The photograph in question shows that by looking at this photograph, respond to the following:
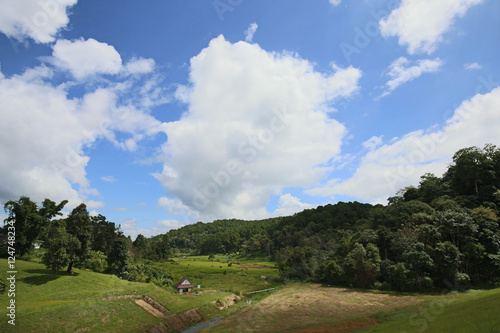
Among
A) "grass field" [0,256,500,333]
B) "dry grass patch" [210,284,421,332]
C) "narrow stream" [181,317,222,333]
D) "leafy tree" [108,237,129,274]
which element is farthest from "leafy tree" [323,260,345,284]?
"leafy tree" [108,237,129,274]

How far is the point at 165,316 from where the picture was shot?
102 feet

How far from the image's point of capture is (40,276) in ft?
108

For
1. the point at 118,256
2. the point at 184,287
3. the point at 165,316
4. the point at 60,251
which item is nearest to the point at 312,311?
the point at 165,316

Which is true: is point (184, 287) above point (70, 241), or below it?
below

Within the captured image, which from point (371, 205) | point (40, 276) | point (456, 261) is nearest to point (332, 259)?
point (456, 261)

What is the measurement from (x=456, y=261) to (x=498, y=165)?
A: 2792 cm

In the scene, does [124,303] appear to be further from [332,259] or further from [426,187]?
[426,187]

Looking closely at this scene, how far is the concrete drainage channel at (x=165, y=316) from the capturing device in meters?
28.4

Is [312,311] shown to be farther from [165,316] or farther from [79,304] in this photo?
[79,304]

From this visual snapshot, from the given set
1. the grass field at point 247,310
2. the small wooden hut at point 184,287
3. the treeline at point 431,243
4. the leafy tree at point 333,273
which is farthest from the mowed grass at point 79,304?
the treeline at point 431,243

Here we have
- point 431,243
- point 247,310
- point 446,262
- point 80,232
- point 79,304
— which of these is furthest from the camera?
point 431,243

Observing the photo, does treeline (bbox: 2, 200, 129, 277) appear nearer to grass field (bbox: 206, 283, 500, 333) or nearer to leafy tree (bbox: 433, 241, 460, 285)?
grass field (bbox: 206, 283, 500, 333)

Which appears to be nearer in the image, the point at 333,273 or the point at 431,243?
the point at 431,243

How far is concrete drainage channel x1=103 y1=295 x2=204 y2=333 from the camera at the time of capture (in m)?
28.4
